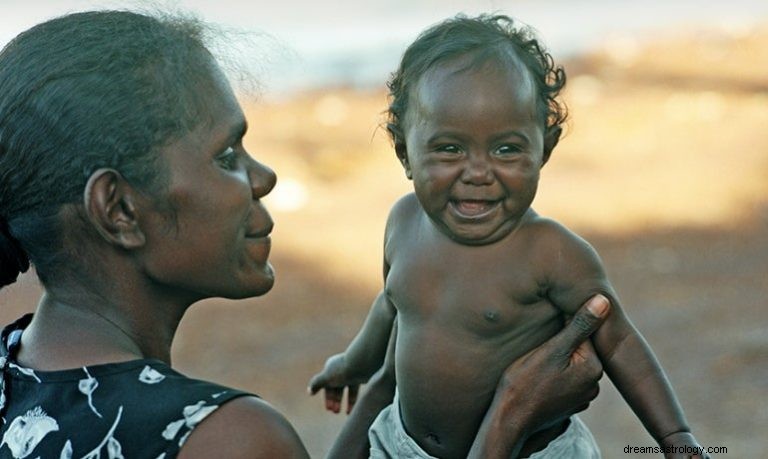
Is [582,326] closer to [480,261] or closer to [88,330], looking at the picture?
[480,261]

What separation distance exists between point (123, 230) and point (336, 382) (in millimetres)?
1031

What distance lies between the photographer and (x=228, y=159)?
7.57 feet

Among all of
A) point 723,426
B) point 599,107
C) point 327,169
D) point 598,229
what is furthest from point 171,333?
point 599,107

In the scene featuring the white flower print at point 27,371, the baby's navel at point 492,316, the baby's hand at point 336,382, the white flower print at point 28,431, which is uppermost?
the white flower print at point 27,371

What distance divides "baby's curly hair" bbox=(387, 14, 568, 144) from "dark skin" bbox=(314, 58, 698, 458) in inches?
1.1

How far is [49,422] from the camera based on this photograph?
7.03 feet

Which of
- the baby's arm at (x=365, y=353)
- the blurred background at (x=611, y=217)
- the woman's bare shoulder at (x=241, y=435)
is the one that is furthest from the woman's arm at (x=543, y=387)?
the blurred background at (x=611, y=217)

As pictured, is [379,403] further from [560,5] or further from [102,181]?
[560,5]

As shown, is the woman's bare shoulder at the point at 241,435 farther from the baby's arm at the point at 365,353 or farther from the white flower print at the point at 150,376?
the baby's arm at the point at 365,353

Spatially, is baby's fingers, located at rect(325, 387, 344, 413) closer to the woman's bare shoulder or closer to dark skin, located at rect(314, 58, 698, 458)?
dark skin, located at rect(314, 58, 698, 458)

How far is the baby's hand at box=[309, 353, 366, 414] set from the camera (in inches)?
122

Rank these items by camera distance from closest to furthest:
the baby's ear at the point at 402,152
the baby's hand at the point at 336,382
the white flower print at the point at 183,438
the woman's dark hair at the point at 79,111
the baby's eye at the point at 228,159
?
the white flower print at the point at 183,438 → the woman's dark hair at the point at 79,111 → the baby's eye at the point at 228,159 → the baby's ear at the point at 402,152 → the baby's hand at the point at 336,382

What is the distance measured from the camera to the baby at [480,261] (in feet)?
8.79

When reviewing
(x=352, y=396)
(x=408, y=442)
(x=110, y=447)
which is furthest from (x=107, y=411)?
(x=352, y=396)
